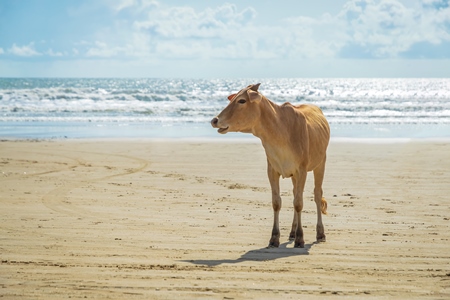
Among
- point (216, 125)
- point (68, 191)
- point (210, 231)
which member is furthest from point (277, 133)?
point (68, 191)

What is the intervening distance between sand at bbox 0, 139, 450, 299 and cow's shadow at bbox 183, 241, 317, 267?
0.01 metres

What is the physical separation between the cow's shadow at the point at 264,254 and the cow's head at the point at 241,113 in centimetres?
145

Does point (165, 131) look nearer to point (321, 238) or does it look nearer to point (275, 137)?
point (321, 238)

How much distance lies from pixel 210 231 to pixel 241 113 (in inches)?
76.0

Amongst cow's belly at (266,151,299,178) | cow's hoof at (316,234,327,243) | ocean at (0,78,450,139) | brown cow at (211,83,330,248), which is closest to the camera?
brown cow at (211,83,330,248)

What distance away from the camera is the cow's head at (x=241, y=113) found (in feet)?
26.3

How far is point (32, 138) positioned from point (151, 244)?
16858mm

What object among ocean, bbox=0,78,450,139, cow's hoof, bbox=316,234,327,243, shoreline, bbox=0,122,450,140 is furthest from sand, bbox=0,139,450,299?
ocean, bbox=0,78,450,139

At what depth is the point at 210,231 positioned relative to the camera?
925 cm

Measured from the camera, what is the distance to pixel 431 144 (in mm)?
21531

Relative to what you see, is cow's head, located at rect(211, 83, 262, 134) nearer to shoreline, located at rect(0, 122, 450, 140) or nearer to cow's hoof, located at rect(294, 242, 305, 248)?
cow's hoof, located at rect(294, 242, 305, 248)

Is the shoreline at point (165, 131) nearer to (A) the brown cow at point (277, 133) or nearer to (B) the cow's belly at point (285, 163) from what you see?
(A) the brown cow at point (277, 133)

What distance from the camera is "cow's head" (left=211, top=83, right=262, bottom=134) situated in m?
8.01

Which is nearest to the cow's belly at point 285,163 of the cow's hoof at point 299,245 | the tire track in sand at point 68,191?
the cow's hoof at point 299,245
